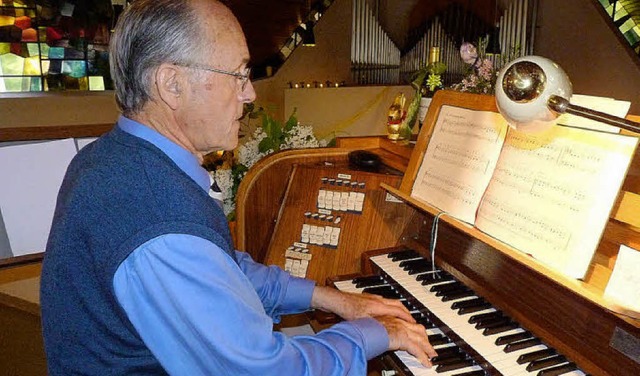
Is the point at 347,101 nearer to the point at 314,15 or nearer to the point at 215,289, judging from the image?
the point at 314,15

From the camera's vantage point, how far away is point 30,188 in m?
1.78

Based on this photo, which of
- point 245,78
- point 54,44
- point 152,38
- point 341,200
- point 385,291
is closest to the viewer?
point 152,38

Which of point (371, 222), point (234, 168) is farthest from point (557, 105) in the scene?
point (234, 168)

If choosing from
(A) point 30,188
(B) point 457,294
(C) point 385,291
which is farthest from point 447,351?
(A) point 30,188

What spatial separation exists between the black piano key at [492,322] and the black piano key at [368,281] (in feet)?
1.42

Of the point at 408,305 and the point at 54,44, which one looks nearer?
the point at 408,305

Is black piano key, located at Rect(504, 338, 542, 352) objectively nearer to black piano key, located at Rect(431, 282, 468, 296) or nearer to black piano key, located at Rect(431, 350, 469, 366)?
black piano key, located at Rect(431, 350, 469, 366)

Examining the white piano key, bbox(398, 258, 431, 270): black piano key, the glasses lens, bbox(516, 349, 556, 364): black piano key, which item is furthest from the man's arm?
the glasses lens

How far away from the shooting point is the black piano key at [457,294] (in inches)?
63.8

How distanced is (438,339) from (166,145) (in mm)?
911

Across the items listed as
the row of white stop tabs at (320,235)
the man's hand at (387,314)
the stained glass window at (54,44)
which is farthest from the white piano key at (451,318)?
the stained glass window at (54,44)

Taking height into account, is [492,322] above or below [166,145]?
below

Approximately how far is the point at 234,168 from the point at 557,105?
1997 millimetres

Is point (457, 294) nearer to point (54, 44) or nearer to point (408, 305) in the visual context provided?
point (408, 305)
